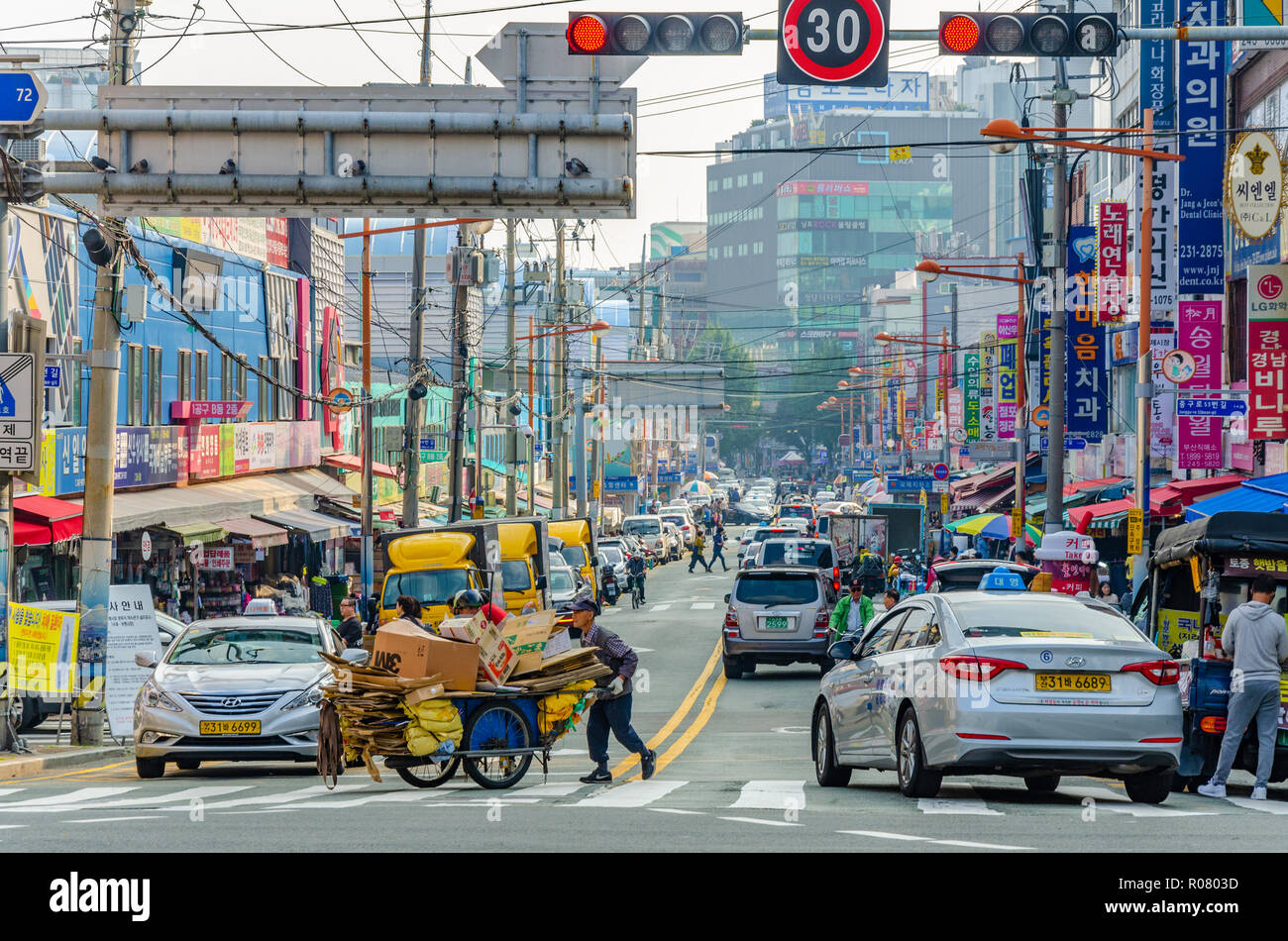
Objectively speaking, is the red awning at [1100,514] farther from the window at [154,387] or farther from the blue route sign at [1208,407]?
the window at [154,387]

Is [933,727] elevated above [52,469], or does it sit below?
below

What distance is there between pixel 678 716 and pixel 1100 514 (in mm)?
13569

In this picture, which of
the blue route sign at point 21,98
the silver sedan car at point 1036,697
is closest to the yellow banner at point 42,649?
the blue route sign at point 21,98

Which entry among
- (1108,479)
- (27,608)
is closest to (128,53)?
(27,608)

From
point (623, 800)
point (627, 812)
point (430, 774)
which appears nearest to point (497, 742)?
point (430, 774)

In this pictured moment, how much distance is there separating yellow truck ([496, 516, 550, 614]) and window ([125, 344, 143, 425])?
770cm

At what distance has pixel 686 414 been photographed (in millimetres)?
122625

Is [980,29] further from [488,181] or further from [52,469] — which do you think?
[52,469]

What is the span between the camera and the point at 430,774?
1424 centimetres

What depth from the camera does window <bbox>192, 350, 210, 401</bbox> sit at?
124ft

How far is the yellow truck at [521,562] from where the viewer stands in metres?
32.0

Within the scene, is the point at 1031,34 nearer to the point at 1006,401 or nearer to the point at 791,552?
the point at 791,552

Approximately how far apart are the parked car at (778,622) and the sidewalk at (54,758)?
37.1ft

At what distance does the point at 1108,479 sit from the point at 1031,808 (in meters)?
33.3
